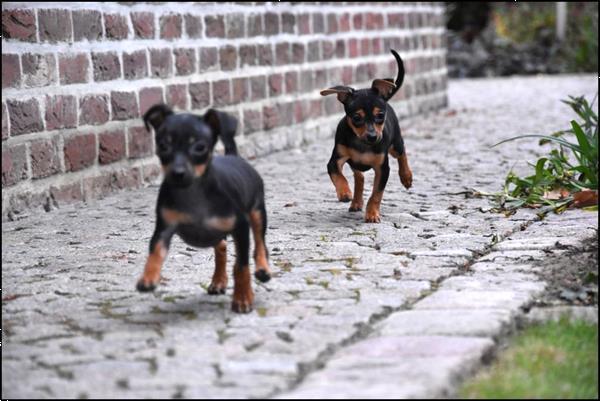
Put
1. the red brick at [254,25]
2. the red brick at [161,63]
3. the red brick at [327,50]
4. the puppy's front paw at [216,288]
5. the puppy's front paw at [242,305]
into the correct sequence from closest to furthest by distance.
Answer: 1. the puppy's front paw at [242,305]
2. the puppy's front paw at [216,288]
3. the red brick at [161,63]
4. the red brick at [254,25]
5. the red brick at [327,50]

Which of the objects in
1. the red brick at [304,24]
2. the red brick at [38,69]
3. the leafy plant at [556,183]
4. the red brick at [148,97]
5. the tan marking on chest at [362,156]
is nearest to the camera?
the leafy plant at [556,183]

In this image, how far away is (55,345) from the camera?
12.5ft

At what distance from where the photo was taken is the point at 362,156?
6.14 metres

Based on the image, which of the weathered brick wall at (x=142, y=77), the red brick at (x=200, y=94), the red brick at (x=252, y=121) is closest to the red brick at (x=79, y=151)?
the weathered brick wall at (x=142, y=77)

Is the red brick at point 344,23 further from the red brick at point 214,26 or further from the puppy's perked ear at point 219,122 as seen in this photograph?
the puppy's perked ear at point 219,122

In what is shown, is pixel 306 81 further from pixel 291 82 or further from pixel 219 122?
pixel 219 122

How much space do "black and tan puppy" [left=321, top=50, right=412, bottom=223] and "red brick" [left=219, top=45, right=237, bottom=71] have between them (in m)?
2.78

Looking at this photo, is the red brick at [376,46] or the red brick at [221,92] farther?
the red brick at [376,46]

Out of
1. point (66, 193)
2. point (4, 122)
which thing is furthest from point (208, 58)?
point (4, 122)

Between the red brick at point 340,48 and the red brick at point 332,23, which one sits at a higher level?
the red brick at point 332,23

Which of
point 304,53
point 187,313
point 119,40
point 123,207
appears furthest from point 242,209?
point 304,53

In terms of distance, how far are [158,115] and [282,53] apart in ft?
18.9

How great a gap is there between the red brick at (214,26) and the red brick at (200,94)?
40 centimetres

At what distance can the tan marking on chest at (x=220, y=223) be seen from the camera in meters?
4.10
